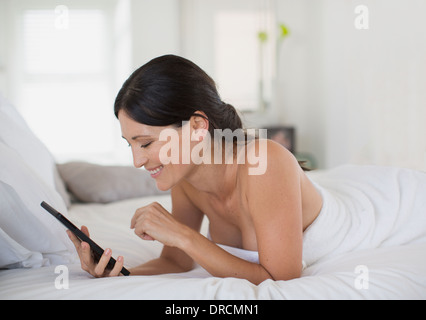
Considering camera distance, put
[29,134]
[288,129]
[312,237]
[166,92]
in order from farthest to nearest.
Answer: [288,129], [29,134], [312,237], [166,92]

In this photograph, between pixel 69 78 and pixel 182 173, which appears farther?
pixel 69 78

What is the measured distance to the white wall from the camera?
2590 mm

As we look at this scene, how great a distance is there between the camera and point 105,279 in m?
0.89

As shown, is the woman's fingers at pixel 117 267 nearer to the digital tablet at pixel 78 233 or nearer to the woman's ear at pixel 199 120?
the digital tablet at pixel 78 233

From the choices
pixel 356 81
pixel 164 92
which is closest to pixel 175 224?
pixel 164 92

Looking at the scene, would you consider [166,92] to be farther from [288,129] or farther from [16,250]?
[288,129]

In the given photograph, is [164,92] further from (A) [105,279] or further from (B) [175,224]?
(A) [105,279]

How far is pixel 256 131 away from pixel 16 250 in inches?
27.1

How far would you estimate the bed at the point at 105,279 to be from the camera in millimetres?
830

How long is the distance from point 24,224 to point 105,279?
1.00 ft

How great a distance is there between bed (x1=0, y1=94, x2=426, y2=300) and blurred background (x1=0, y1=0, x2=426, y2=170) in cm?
258

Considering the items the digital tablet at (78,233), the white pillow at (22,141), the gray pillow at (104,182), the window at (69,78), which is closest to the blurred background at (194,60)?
the window at (69,78)
